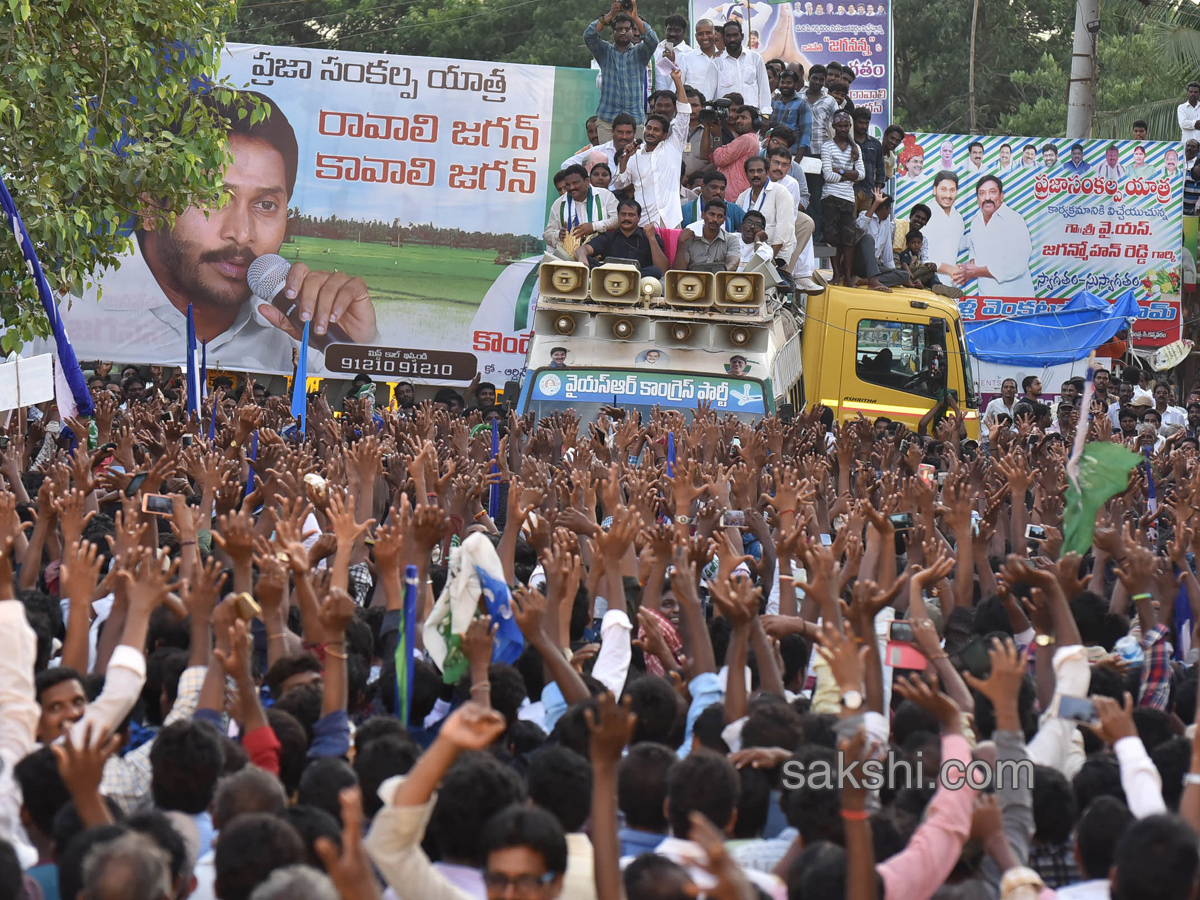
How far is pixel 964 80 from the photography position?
35.7 meters

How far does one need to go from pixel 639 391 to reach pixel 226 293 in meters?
9.12

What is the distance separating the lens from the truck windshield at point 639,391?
34.8 ft

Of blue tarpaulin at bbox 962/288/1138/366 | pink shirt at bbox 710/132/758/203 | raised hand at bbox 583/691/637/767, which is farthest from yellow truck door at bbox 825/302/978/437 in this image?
raised hand at bbox 583/691/637/767

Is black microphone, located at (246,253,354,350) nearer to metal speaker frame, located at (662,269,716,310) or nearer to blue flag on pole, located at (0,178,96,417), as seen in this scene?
metal speaker frame, located at (662,269,716,310)

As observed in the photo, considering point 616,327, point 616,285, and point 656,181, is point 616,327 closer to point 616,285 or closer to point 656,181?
point 616,285

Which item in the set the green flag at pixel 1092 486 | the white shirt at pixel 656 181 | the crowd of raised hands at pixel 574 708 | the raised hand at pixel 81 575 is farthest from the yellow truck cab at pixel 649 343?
the raised hand at pixel 81 575

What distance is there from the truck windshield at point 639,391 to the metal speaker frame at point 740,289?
551mm

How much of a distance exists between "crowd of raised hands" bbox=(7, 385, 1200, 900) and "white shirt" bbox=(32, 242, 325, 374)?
37.4 feet

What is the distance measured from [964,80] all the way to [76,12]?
1161 inches

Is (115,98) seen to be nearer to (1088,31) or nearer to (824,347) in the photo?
(824,347)

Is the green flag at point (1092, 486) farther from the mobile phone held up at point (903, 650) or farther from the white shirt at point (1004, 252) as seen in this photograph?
the white shirt at point (1004, 252)

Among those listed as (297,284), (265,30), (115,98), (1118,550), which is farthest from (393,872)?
(265,30)

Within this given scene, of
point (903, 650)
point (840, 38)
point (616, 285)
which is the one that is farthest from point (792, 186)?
point (903, 650)

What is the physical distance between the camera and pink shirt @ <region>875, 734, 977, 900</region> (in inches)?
125
